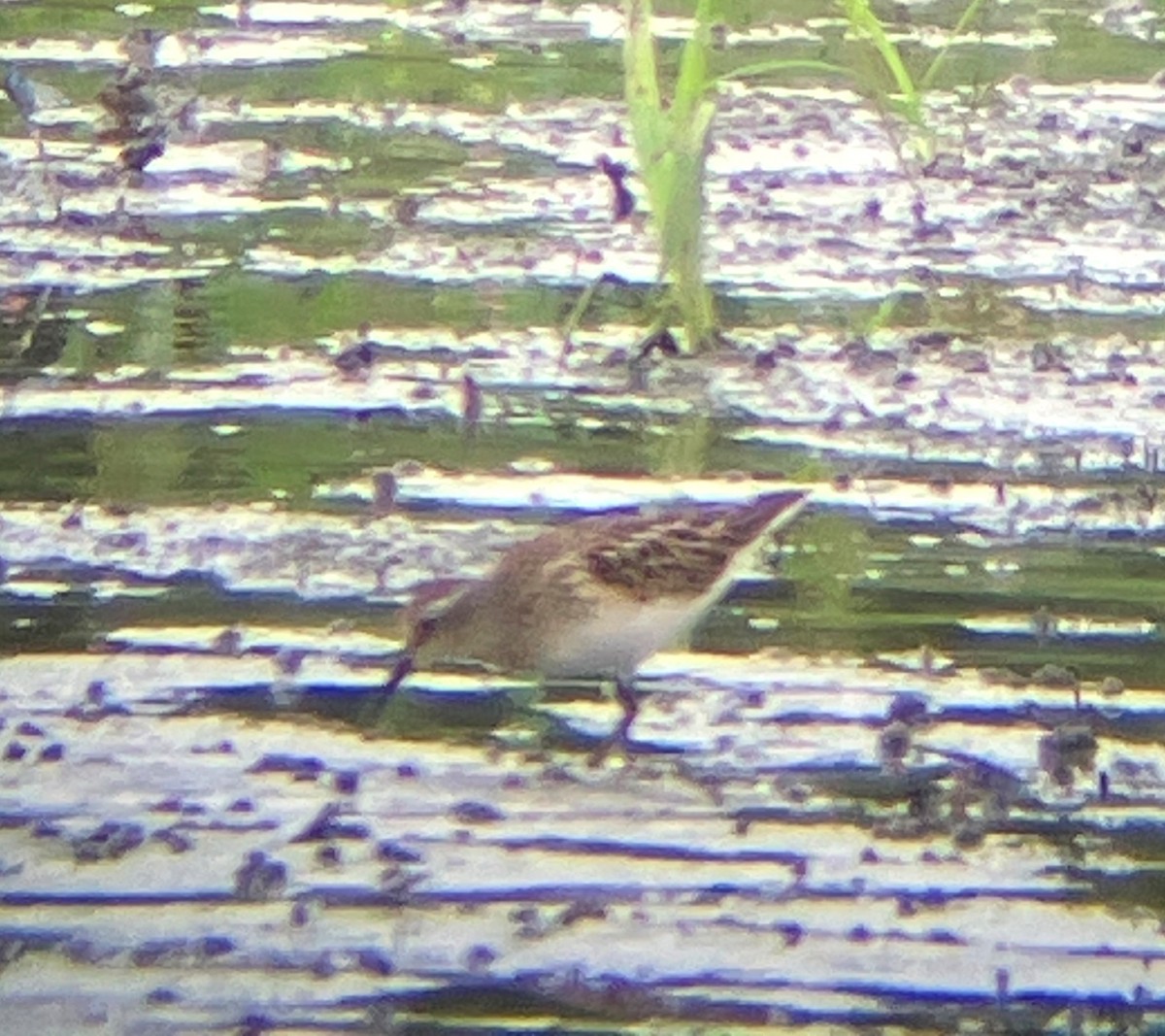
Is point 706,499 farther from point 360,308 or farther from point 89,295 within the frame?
point 89,295

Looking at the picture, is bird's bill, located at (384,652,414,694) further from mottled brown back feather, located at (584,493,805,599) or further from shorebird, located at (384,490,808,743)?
mottled brown back feather, located at (584,493,805,599)

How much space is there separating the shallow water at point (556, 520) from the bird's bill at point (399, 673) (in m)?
0.07

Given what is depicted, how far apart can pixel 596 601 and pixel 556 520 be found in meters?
1.03

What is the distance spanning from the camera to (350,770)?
655cm

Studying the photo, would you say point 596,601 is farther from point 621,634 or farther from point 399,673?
point 399,673

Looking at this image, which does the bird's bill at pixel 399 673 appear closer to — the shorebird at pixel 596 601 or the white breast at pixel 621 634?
the shorebird at pixel 596 601

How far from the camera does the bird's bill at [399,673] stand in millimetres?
7039

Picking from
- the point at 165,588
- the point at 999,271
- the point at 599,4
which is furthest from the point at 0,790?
the point at 599,4

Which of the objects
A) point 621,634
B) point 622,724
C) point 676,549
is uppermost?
point 676,549

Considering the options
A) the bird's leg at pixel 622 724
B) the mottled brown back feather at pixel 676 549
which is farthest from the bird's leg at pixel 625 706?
the mottled brown back feather at pixel 676 549

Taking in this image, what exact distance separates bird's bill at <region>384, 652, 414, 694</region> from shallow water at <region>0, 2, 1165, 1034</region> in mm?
67

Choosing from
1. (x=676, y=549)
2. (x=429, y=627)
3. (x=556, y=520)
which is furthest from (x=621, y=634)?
(x=556, y=520)

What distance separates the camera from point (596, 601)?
7.09 m

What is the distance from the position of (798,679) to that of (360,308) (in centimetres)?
311
